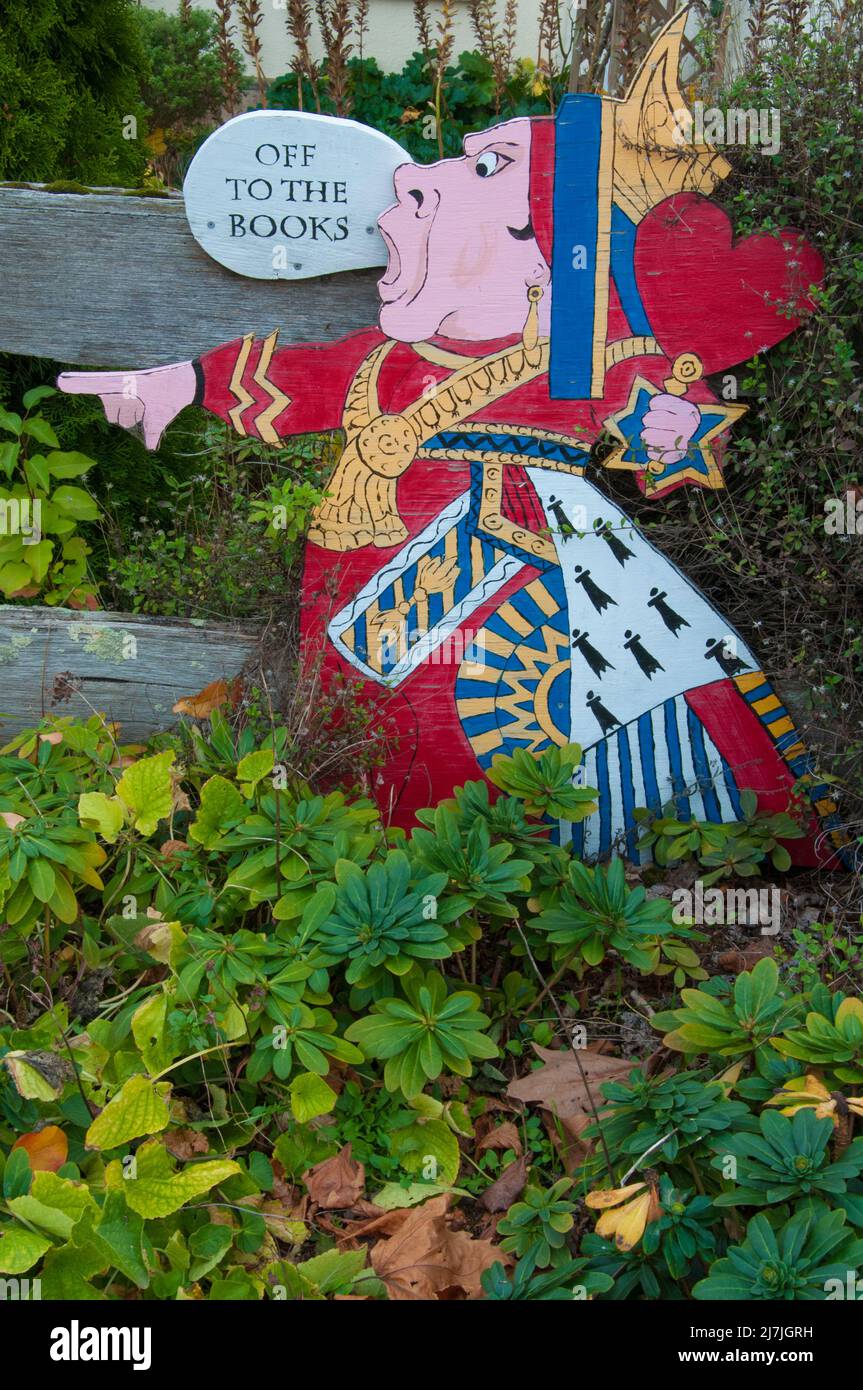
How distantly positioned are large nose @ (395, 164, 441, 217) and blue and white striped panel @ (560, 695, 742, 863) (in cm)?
151

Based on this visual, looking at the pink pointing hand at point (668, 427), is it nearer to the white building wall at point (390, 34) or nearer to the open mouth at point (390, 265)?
the open mouth at point (390, 265)

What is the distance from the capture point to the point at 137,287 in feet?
10.4

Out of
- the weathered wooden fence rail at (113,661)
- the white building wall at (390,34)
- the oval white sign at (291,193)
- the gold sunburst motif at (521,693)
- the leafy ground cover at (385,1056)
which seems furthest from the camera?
the white building wall at (390,34)

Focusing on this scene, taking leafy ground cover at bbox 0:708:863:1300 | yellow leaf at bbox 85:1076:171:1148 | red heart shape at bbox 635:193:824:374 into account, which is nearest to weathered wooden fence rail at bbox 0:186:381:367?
red heart shape at bbox 635:193:824:374

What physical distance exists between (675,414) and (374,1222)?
218 centimetres

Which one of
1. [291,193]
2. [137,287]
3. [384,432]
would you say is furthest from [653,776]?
[137,287]

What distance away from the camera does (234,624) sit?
3.37 m

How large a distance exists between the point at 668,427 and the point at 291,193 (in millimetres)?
1203

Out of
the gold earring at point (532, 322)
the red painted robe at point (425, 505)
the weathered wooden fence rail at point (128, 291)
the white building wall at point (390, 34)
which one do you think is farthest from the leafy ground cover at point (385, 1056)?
the white building wall at point (390, 34)

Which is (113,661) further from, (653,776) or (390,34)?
(390,34)

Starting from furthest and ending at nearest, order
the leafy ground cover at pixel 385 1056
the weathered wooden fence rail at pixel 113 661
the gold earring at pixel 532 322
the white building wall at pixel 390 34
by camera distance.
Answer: the white building wall at pixel 390 34 < the weathered wooden fence rail at pixel 113 661 < the gold earring at pixel 532 322 < the leafy ground cover at pixel 385 1056

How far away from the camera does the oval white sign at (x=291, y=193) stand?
9.61 ft

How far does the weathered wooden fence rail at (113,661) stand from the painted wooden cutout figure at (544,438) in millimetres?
380
